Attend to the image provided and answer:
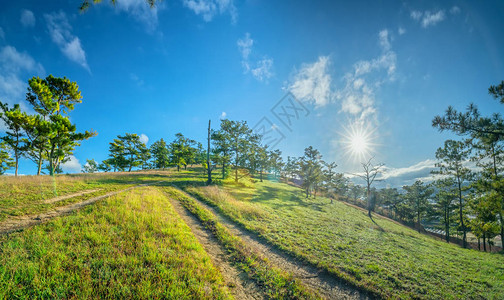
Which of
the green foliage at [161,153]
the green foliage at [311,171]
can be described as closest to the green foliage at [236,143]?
the green foliage at [311,171]

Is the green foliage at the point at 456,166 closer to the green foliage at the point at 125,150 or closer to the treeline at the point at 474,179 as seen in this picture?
the treeline at the point at 474,179

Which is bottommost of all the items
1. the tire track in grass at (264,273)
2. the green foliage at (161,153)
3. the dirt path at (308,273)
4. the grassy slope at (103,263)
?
the dirt path at (308,273)

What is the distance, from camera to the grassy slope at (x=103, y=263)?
3.69m

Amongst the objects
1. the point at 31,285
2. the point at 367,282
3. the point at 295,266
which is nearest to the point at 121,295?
the point at 31,285

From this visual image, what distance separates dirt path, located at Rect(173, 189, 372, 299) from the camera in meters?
5.68

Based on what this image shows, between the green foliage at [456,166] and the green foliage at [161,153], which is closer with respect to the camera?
the green foliage at [456,166]

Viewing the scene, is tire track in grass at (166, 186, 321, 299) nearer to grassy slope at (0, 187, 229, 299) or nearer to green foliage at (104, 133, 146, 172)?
grassy slope at (0, 187, 229, 299)

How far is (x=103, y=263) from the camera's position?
181 inches

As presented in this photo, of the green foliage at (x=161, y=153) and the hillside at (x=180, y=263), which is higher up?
the green foliage at (x=161, y=153)

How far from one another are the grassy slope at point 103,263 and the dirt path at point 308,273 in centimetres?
319

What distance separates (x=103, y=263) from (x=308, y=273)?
24.4 ft

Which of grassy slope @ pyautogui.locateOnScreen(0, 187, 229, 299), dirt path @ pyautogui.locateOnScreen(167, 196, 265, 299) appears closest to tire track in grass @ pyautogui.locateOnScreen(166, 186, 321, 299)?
dirt path @ pyautogui.locateOnScreen(167, 196, 265, 299)

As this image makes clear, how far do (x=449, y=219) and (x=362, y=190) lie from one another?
1556 inches

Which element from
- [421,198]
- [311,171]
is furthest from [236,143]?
[421,198]
